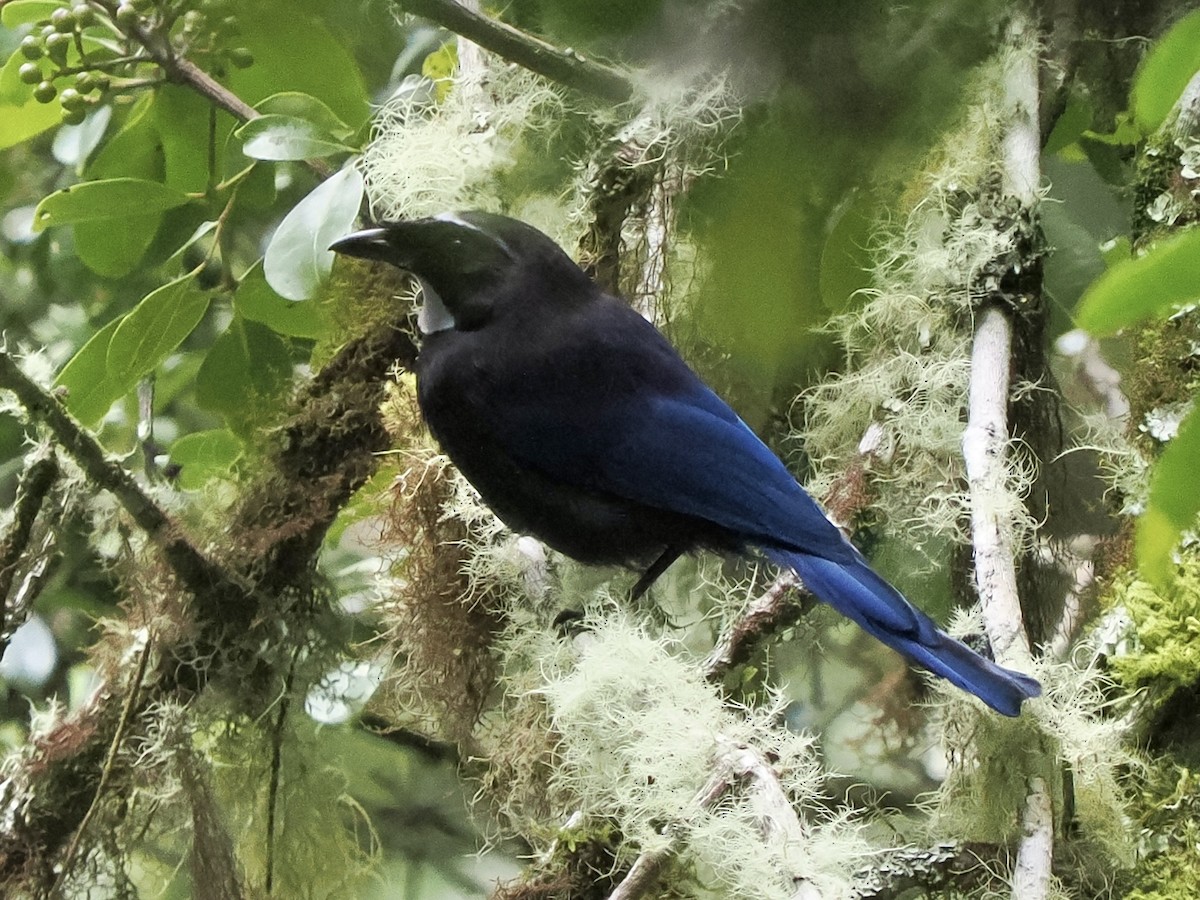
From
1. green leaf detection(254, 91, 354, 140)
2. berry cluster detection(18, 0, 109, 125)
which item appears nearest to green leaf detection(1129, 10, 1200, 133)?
green leaf detection(254, 91, 354, 140)

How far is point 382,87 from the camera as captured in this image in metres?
1.06

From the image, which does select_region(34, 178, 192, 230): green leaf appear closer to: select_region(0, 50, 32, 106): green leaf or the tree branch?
select_region(0, 50, 32, 106): green leaf

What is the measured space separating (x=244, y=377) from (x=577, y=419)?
0.40 meters

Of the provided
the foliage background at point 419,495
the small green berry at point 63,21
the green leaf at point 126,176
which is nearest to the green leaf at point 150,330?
the foliage background at point 419,495

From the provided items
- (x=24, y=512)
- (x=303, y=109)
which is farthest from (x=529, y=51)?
(x=24, y=512)

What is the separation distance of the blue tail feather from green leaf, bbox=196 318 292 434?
0.53 metres

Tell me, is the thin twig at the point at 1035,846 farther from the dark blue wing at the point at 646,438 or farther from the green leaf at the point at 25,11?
the green leaf at the point at 25,11

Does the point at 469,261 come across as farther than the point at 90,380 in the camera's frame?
No

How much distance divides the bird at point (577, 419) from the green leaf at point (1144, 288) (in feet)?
1.68

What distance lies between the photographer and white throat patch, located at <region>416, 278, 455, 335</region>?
89 centimetres

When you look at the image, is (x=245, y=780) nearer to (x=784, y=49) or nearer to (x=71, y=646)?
(x=71, y=646)

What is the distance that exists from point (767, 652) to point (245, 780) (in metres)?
0.52

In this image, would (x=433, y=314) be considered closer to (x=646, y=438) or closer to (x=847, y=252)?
(x=646, y=438)

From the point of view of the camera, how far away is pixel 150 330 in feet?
3.34
